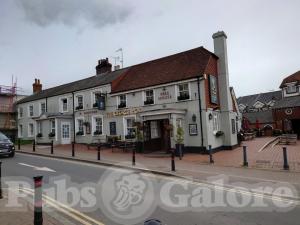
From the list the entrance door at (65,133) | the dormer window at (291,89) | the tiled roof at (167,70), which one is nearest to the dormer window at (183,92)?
the tiled roof at (167,70)

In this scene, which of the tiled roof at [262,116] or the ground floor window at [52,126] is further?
the tiled roof at [262,116]

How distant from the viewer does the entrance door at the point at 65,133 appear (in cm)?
3073

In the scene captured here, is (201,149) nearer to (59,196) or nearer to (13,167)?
(13,167)

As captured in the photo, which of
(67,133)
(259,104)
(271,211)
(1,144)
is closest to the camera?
(271,211)

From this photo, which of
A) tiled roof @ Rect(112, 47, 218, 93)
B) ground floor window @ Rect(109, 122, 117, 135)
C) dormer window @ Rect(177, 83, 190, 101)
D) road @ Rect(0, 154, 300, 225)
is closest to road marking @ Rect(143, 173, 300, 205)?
road @ Rect(0, 154, 300, 225)

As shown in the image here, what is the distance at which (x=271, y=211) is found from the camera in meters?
7.09

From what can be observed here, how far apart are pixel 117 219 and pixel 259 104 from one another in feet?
193

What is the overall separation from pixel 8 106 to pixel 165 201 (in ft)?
128

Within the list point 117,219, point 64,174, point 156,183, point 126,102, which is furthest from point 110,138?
point 117,219

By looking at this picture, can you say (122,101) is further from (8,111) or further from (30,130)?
(8,111)

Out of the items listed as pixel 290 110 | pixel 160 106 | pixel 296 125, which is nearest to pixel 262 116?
pixel 296 125

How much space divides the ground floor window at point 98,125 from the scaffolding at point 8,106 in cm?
1773

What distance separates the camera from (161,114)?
21234 mm

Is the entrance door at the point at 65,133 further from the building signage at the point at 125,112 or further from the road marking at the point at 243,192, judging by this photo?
the road marking at the point at 243,192
